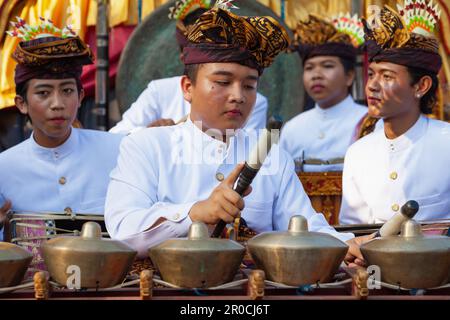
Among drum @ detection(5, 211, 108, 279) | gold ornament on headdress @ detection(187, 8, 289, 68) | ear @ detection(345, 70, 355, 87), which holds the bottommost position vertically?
drum @ detection(5, 211, 108, 279)

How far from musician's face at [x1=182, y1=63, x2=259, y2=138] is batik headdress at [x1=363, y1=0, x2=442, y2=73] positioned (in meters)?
0.99

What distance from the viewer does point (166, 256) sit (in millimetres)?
2453

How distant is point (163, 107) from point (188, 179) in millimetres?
2636

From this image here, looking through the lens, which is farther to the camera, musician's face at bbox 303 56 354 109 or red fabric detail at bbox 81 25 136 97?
red fabric detail at bbox 81 25 136 97

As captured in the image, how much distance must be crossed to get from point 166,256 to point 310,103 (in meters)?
4.59

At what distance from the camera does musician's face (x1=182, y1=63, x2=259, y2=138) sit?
320cm

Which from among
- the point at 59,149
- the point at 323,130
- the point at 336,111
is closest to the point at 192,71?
the point at 59,149

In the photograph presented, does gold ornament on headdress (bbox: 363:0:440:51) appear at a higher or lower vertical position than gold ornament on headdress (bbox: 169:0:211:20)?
lower

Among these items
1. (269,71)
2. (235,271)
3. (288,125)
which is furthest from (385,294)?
(269,71)

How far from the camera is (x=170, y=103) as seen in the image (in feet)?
19.4

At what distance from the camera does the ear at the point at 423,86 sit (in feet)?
13.6

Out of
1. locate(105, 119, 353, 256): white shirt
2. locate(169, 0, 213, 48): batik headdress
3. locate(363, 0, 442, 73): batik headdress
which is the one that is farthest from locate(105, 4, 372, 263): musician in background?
locate(169, 0, 213, 48): batik headdress

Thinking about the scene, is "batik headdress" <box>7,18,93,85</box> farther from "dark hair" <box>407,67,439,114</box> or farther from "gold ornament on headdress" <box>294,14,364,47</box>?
"gold ornament on headdress" <box>294,14,364,47</box>
